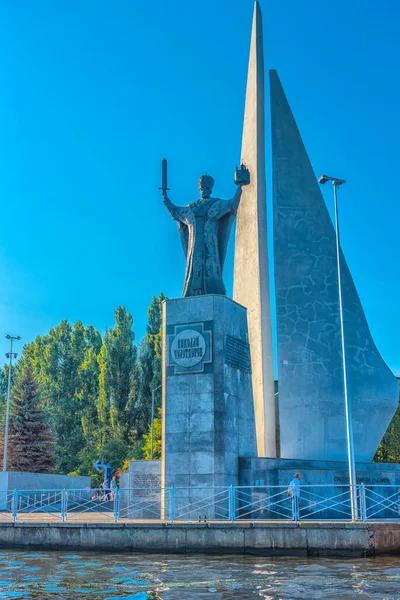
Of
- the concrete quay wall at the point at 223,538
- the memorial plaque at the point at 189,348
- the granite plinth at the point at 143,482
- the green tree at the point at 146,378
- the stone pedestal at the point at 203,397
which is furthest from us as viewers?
the green tree at the point at 146,378

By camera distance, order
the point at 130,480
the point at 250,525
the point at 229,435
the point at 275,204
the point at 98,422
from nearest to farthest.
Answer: the point at 250,525
the point at 229,435
the point at 130,480
the point at 275,204
the point at 98,422

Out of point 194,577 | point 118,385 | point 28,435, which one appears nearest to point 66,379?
point 118,385

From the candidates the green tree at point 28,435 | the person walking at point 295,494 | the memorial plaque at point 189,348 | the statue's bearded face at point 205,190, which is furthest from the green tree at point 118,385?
the person walking at point 295,494

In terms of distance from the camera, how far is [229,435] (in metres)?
14.8

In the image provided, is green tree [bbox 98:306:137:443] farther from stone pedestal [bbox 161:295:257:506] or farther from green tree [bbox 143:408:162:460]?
stone pedestal [bbox 161:295:257:506]

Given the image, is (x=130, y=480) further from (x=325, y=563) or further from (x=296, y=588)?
(x=296, y=588)

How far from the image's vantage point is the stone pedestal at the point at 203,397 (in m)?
14.5

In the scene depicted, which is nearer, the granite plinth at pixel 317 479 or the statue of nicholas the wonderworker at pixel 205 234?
the granite plinth at pixel 317 479

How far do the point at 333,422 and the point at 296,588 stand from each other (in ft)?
35.6

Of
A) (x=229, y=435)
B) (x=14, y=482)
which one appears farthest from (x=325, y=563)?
(x=14, y=482)

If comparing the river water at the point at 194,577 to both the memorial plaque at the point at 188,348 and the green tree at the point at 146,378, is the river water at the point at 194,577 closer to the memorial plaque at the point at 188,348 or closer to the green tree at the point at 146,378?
the memorial plaque at the point at 188,348

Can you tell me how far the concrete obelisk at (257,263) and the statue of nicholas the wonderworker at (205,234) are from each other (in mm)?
2750

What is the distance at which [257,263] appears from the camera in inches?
773

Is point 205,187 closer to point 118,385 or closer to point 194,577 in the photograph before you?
point 194,577
